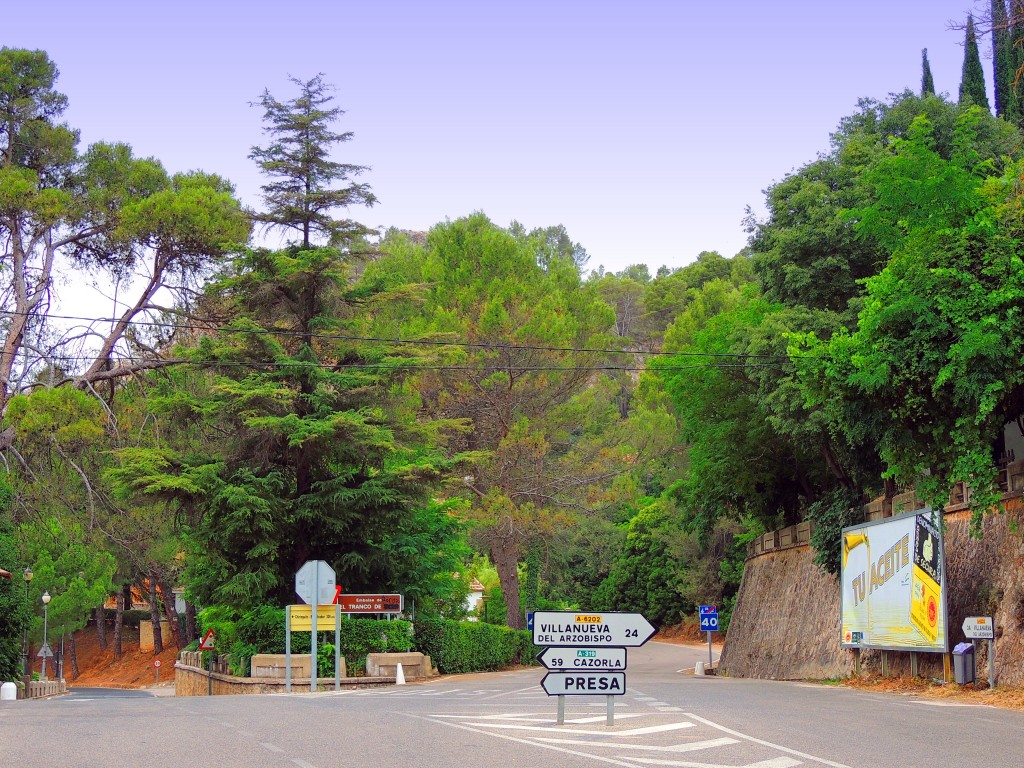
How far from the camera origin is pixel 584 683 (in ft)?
44.8

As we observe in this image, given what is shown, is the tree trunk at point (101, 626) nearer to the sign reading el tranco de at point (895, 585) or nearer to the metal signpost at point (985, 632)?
the sign reading el tranco de at point (895, 585)

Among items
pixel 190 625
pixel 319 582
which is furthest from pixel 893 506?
pixel 190 625

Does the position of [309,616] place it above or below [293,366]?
below

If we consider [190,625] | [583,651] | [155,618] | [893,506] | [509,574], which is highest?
[893,506]

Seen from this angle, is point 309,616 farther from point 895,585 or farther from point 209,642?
point 895,585

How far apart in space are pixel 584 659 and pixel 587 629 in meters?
0.35

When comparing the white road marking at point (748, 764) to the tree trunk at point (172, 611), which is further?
the tree trunk at point (172, 611)

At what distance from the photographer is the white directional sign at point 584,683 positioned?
44.1ft

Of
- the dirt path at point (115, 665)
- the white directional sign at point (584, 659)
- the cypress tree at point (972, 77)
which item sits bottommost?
the dirt path at point (115, 665)

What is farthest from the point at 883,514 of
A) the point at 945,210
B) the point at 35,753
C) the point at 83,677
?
the point at 83,677

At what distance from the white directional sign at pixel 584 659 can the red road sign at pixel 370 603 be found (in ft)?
49.3

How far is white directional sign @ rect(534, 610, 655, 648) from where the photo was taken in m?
13.6

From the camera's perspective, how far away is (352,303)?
105ft

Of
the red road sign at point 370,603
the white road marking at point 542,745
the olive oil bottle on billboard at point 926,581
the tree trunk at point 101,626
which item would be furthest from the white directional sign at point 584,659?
the tree trunk at point 101,626
